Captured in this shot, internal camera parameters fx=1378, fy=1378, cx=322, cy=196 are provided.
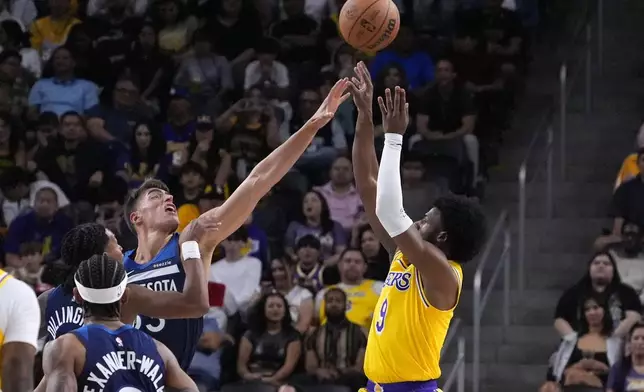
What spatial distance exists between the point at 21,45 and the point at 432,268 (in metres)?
10.3

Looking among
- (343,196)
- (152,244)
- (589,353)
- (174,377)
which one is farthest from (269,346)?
(174,377)

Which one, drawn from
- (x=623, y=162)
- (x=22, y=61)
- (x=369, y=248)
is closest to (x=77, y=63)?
(x=22, y=61)

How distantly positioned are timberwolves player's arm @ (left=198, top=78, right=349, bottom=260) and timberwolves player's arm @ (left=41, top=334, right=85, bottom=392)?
1.76 meters

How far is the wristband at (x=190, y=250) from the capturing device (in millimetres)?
6957

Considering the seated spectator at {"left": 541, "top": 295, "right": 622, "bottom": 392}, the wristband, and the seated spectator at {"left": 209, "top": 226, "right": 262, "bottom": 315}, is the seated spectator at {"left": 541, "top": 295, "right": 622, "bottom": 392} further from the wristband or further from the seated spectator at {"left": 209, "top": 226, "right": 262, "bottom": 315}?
the wristband

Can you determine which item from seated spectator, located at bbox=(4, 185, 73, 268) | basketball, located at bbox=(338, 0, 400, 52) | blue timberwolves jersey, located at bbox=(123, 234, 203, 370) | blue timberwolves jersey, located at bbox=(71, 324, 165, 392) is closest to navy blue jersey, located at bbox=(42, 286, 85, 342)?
blue timberwolves jersey, located at bbox=(123, 234, 203, 370)

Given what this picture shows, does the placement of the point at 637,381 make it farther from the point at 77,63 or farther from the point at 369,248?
the point at 77,63

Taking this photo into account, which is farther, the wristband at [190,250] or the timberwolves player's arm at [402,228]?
the wristband at [190,250]

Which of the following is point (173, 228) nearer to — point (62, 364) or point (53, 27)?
point (62, 364)

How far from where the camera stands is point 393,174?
679cm

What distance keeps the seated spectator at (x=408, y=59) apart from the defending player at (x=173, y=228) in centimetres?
663

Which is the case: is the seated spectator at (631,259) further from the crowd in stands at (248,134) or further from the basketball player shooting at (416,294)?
the basketball player shooting at (416,294)

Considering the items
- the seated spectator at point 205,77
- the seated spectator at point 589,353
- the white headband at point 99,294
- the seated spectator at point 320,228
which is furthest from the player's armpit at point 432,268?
the seated spectator at point 205,77

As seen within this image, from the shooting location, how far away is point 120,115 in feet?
48.5
